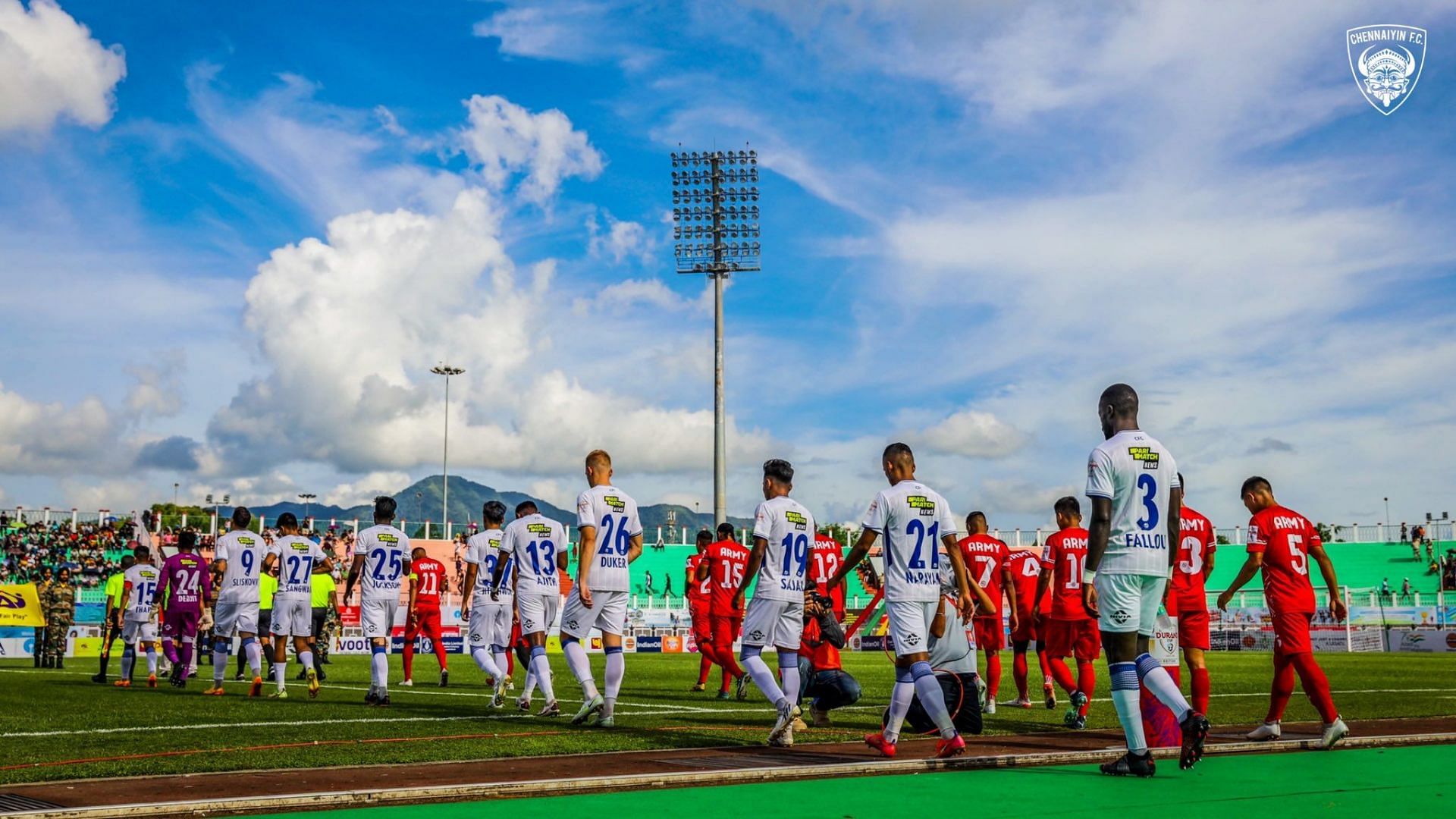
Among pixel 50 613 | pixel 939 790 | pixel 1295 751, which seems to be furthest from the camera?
pixel 50 613

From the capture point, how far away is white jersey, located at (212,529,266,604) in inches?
639

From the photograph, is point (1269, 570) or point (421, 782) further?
point (1269, 570)

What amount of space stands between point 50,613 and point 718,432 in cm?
2765

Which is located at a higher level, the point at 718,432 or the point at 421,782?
the point at 718,432

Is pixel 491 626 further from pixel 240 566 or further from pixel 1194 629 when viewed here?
pixel 1194 629

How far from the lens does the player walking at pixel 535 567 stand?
1252 cm

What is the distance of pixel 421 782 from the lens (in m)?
7.07

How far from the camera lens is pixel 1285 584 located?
10.2m

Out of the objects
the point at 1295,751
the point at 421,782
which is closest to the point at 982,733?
the point at 1295,751

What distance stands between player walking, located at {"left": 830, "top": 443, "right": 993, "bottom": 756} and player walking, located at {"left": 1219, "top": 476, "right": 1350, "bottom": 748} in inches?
109

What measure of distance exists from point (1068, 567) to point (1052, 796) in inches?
253

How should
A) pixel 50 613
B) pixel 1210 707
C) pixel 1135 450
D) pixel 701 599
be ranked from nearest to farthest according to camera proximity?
pixel 1135 450 → pixel 1210 707 → pixel 701 599 → pixel 50 613

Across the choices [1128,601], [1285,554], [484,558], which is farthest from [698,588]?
[1128,601]

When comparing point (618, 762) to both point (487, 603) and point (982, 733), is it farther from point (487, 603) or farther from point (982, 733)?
point (487, 603)
